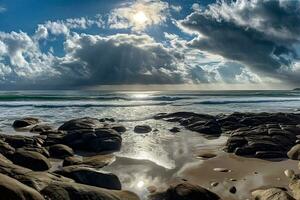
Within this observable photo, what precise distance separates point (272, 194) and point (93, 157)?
862 cm

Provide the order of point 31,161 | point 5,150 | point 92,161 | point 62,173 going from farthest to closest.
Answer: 1. point 5,150
2. point 92,161
3. point 31,161
4. point 62,173

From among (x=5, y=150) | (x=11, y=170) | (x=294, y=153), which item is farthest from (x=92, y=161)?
(x=294, y=153)

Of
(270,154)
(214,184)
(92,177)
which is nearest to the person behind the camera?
(92,177)

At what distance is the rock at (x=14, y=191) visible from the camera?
7.60 metres

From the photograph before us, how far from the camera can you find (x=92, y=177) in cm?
1128

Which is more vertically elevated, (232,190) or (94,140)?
(94,140)

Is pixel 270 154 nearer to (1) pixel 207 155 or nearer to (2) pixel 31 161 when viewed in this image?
(1) pixel 207 155

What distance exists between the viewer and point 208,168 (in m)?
14.4

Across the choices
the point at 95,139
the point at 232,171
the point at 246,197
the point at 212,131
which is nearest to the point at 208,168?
the point at 232,171

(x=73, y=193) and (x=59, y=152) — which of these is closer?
(x=73, y=193)

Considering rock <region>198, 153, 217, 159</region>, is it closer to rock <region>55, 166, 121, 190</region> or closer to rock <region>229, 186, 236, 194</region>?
rock <region>229, 186, 236, 194</region>

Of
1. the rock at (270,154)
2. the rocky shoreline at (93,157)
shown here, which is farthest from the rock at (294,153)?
the rock at (270,154)

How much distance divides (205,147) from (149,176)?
6704 mm

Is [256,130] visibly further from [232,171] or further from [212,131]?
[232,171]
